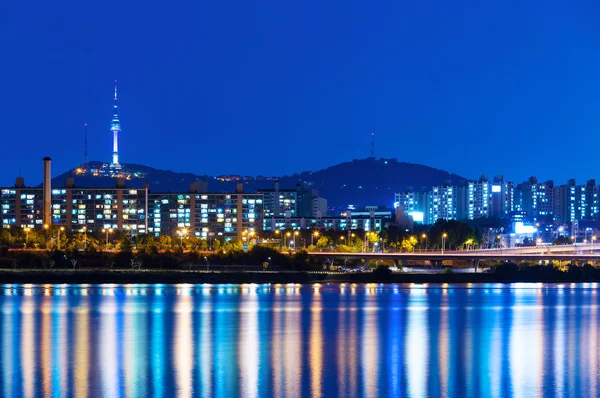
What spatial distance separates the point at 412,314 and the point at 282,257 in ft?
98.9

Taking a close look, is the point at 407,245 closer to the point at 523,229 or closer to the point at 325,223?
the point at 325,223

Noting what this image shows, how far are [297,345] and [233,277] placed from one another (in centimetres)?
3490

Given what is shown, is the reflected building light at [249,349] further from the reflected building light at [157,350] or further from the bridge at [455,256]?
the bridge at [455,256]

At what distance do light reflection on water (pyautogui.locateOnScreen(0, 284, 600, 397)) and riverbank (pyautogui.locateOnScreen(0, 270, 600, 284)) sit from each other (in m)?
11.0

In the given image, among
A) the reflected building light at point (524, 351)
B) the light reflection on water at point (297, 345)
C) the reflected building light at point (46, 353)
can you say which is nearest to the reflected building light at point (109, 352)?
the light reflection on water at point (297, 345)

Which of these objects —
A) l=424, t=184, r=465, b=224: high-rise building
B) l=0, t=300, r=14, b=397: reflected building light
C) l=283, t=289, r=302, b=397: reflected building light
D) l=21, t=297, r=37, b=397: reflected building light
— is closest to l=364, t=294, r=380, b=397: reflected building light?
l=283, t=289, r=302, b=397: reflected building light

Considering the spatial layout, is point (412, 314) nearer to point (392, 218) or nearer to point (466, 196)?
point (392, 218)

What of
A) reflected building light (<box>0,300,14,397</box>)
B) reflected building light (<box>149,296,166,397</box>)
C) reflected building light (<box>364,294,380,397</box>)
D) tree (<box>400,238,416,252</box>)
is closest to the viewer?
reflected building light (<box>0,300,14,397</box>)

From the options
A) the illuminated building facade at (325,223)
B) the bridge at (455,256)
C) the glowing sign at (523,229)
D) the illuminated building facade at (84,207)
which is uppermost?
the illuminated building facade at (84,207)

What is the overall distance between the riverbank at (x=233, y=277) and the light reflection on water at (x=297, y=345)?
11.0 metres

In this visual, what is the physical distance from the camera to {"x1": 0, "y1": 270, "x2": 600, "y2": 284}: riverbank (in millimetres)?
65125

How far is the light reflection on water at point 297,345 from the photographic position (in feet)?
83.9

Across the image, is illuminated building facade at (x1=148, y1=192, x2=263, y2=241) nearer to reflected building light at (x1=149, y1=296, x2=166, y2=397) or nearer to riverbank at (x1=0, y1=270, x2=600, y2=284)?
riverbank at (x1=0, y1=270, x2=600, y2=284)

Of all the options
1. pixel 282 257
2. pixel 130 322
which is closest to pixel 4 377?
pixel 130 322
